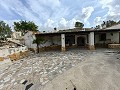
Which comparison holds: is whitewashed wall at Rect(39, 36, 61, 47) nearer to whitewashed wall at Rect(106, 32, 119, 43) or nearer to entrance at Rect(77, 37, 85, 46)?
entrance at Rect(77, 37, 85, 46)

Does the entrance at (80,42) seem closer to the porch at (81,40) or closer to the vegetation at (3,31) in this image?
the porch at (81,40)

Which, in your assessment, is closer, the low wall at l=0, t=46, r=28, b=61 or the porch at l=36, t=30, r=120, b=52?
the low wall at l=0, t=46, r=28, b=61

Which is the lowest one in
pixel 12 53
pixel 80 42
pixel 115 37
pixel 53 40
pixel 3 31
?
pixel 12 53

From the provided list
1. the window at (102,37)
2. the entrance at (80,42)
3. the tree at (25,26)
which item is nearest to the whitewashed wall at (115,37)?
the window at (102,37)

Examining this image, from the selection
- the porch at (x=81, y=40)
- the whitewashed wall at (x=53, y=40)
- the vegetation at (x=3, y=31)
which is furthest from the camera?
the vegetation at (x=3, y=31)

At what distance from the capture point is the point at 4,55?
9570mm

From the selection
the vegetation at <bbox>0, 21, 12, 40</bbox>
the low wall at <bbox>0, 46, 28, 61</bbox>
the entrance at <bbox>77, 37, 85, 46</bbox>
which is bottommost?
the low wall at <bbox>0, 46, 28, 61</bbox>

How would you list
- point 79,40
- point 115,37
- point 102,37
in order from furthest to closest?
point 79,40 → point 102,37 → point 115,37

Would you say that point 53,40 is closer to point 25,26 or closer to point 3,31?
point 25,26

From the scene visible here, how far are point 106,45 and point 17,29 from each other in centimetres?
2510

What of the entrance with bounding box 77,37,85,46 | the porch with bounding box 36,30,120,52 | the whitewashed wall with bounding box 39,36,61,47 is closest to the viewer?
the porch with bounding box 36,30,120,52

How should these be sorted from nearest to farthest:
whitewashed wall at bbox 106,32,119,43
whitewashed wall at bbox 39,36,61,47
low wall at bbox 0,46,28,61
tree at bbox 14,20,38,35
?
low wall at bbox 0,46,28,61 < whitewashed wall at bbox 106,32,119,43 < whitewashed wall at bbox 39,36,61,47 < tree at bbox 14,20,38,35

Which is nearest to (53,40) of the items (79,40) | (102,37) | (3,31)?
(79,40)

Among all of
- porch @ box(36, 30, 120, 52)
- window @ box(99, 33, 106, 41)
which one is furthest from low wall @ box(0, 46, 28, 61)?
window @ box(99, 33, 106, 41)
